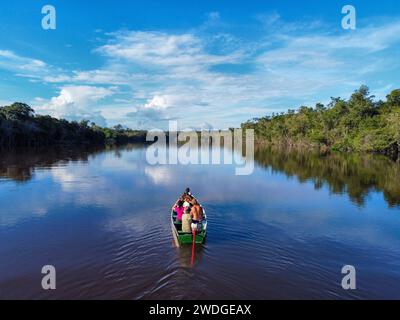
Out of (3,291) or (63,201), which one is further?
(63,201)

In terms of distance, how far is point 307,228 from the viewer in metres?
15.8

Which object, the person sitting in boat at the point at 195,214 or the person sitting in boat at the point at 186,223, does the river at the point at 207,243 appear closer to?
the person sitting in boat at the point at 186,223

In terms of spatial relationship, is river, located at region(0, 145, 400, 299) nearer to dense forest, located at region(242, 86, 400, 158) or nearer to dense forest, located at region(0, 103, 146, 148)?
dense forest, located at region(242, 86, 400, 158)

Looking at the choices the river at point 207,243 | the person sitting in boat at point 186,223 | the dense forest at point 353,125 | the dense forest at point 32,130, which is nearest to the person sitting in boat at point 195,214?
the person sitting in boat at point 186,223

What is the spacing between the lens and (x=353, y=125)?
7088 cm

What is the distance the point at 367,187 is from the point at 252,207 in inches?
539

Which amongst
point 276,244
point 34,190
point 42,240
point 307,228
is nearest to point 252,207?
point 307,228

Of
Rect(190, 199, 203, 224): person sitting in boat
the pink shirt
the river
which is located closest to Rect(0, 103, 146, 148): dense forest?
the river

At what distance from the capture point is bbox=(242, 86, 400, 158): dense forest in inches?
2307

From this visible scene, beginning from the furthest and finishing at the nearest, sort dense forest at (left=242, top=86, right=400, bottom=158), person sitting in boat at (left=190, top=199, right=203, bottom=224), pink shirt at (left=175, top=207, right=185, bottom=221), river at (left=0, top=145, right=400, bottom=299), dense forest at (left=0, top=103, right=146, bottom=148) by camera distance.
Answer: dense forest at (left=0, top=103, right=146, bottom=148) → dense forest at (left=242, top=86, right=400, bottom=158) → pink shirt at (left=175, top=207, right=185, bottom=221) → person sitting in boat at (left=190, top=199, right=203, bottom=224) → river at (left=0, top=145, right=400, bottom=299)

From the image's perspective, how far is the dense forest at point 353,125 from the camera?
58.6 metres

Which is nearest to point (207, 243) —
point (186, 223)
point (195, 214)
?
point (186, 223)

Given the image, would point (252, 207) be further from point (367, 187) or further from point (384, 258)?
point (367, 187)

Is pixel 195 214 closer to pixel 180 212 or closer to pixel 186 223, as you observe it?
pixel 186 223
